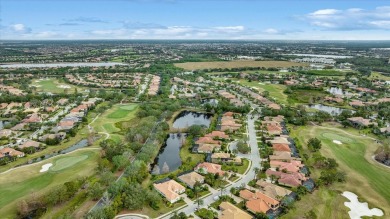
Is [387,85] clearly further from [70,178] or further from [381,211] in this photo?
[70,178]

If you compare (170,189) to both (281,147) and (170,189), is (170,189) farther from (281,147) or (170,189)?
(281,147)

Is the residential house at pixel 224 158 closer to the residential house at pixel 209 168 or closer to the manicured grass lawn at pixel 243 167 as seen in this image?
the manicured grass lawn at pixel 243 167

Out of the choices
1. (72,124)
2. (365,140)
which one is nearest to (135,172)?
(72,124)

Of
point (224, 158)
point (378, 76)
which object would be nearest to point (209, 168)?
point (224, 158)

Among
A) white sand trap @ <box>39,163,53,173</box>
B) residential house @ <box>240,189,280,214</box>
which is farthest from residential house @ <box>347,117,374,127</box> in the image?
white sand trap @ <box>39,163,53,173</box>

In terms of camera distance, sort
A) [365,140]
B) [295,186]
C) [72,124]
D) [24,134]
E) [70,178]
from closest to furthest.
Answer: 1. [295,186]
2. [70,178]
3. [365,140]
4. [24,134]
5. [72,124]

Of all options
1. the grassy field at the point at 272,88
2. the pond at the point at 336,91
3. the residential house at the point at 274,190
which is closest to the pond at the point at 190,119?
the grassy field at the point at 272,88
